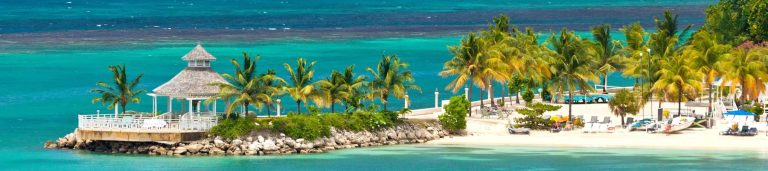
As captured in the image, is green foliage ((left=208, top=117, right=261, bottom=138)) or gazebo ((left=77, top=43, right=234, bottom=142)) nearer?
gazebo ((left=77, top=43, right=234, bottom=142))

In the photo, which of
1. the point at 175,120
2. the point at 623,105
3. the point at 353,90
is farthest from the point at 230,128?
the point at 623,105

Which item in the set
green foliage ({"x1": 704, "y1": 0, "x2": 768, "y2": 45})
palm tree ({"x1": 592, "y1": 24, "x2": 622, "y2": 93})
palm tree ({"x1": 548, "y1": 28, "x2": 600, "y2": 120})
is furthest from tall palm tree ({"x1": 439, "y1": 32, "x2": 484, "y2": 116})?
green foliage ({"x1": 704, "y1": 0, "x2": 768, "y2": 45})

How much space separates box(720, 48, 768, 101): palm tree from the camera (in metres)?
93.6

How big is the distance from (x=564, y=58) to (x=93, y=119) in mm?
26679

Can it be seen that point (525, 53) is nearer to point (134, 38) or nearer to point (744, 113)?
point (744, 113)

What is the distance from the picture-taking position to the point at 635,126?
294ft

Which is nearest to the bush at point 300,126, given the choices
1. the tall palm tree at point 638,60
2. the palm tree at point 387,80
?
the palm tree at point 387,80

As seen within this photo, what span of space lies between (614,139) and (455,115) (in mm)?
7312

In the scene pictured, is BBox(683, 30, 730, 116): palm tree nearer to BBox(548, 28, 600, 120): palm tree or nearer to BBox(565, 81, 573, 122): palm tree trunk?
BBox(548, 28, 600, 120): palm tree

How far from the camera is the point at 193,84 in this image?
82562 millimetres

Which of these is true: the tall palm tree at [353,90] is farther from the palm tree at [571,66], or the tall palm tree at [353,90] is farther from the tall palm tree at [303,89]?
the palm tree at [571,66]

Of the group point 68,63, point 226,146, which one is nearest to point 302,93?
point 226,146

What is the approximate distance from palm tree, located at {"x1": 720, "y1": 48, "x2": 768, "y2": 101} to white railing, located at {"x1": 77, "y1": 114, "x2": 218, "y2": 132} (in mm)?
26896

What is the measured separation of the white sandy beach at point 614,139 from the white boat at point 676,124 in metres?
0.29
